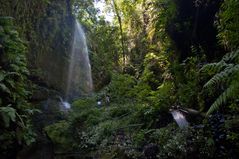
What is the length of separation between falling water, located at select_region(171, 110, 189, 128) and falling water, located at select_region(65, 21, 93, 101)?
15.7ft

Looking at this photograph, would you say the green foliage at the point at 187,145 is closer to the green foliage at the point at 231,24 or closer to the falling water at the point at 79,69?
the green foliage at the point at 231,24

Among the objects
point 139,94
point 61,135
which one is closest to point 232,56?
point 139,94

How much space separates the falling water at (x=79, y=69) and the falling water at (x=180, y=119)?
4791 millimetres

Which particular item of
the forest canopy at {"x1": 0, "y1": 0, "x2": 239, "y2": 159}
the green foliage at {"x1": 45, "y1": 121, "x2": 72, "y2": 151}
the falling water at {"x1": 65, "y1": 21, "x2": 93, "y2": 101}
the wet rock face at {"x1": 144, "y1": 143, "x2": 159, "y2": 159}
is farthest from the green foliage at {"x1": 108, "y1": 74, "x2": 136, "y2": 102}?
the wet rock face at {"x1": 144, "y1": 143, "x2": 159, "y2": 159}

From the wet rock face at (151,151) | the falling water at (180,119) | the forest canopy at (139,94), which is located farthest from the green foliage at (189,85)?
the wet rock face at (151,151)

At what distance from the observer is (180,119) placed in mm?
3809

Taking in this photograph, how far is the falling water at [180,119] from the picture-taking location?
12.0ft

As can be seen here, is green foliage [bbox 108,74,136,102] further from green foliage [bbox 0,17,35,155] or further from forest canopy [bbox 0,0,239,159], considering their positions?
green foliage [bbox 0,17,35,155]

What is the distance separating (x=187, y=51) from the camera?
5.05m

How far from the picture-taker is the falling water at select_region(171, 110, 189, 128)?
3.65m

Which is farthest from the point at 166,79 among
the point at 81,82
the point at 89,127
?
the point at 81,82

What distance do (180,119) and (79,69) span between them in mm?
5927

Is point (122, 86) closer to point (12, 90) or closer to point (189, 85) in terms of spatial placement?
point (189, 85)

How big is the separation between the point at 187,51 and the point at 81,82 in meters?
4.80
